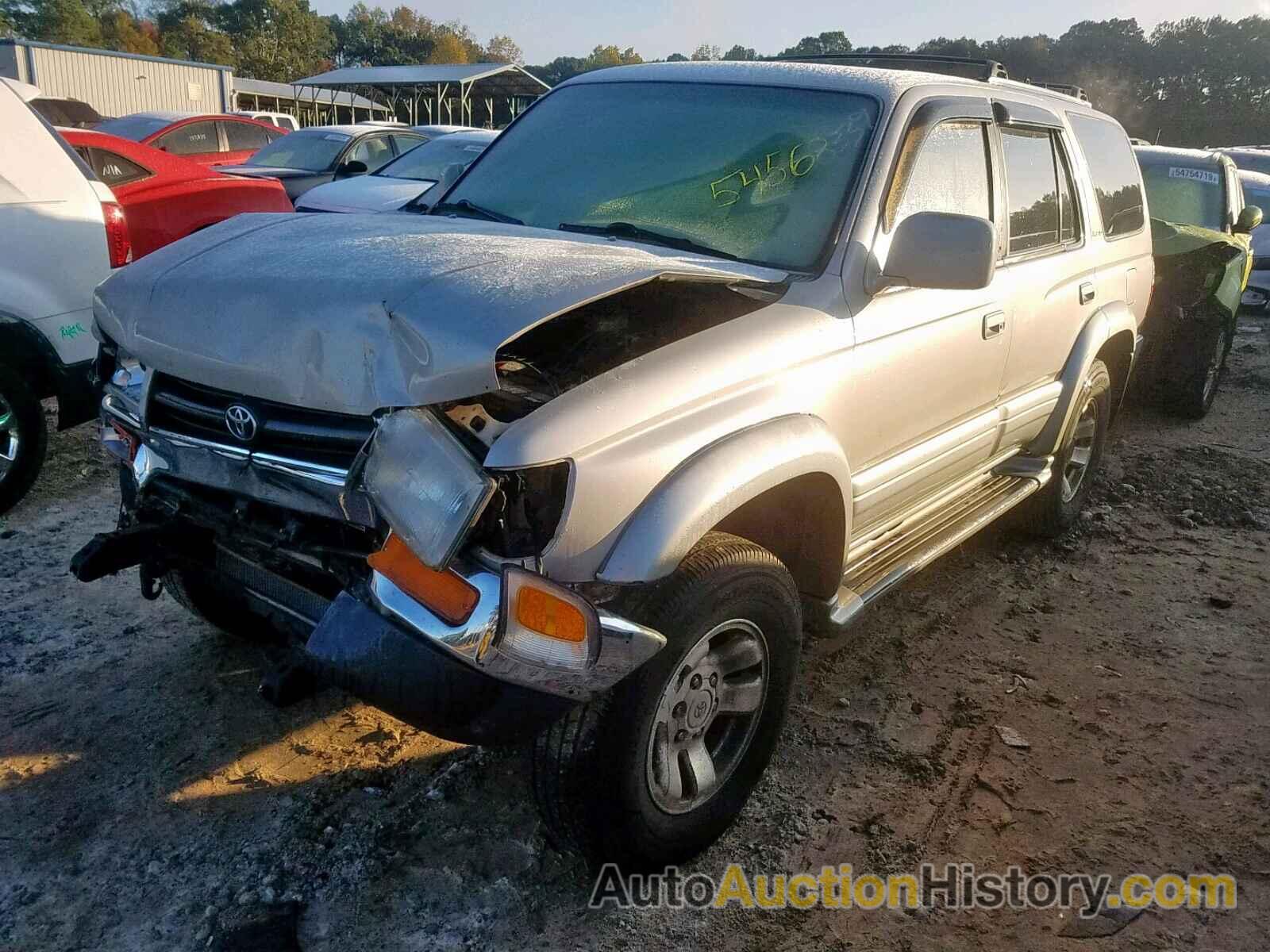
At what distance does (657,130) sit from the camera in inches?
131

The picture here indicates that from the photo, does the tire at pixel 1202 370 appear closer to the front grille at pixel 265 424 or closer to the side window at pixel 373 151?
the front grille at pixel 265 424

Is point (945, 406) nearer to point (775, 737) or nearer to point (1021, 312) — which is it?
point (1021, 312)

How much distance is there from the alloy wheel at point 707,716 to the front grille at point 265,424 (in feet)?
3.01

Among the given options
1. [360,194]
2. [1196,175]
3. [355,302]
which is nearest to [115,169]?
[360,194]

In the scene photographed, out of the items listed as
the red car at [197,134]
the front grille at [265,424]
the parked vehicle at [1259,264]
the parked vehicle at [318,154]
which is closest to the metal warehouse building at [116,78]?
the red car at [197,134]

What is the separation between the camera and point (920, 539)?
350 cm

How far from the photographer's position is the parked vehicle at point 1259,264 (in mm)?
10492

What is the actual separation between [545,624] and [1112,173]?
4.14m

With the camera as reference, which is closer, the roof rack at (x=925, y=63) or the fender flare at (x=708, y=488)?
the fender flare at (x=708, y=488)

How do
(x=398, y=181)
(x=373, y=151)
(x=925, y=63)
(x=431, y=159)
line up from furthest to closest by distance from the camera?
(x=373, y=151)
(x=431, y=159)
(x=398, y=181)
(x=925, y=63)

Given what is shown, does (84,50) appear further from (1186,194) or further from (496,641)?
(496,641)

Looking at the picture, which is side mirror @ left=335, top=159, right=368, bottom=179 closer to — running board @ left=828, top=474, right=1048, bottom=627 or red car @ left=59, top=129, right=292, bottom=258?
red car @ left=59, top=129, right=292, bottom=258

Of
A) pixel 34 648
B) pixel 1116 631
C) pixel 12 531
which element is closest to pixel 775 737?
pixel 1116 631

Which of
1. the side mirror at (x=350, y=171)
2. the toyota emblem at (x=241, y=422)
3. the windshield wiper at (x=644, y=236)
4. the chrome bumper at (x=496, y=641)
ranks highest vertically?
the windshield wiper at (x=644, y=236)
